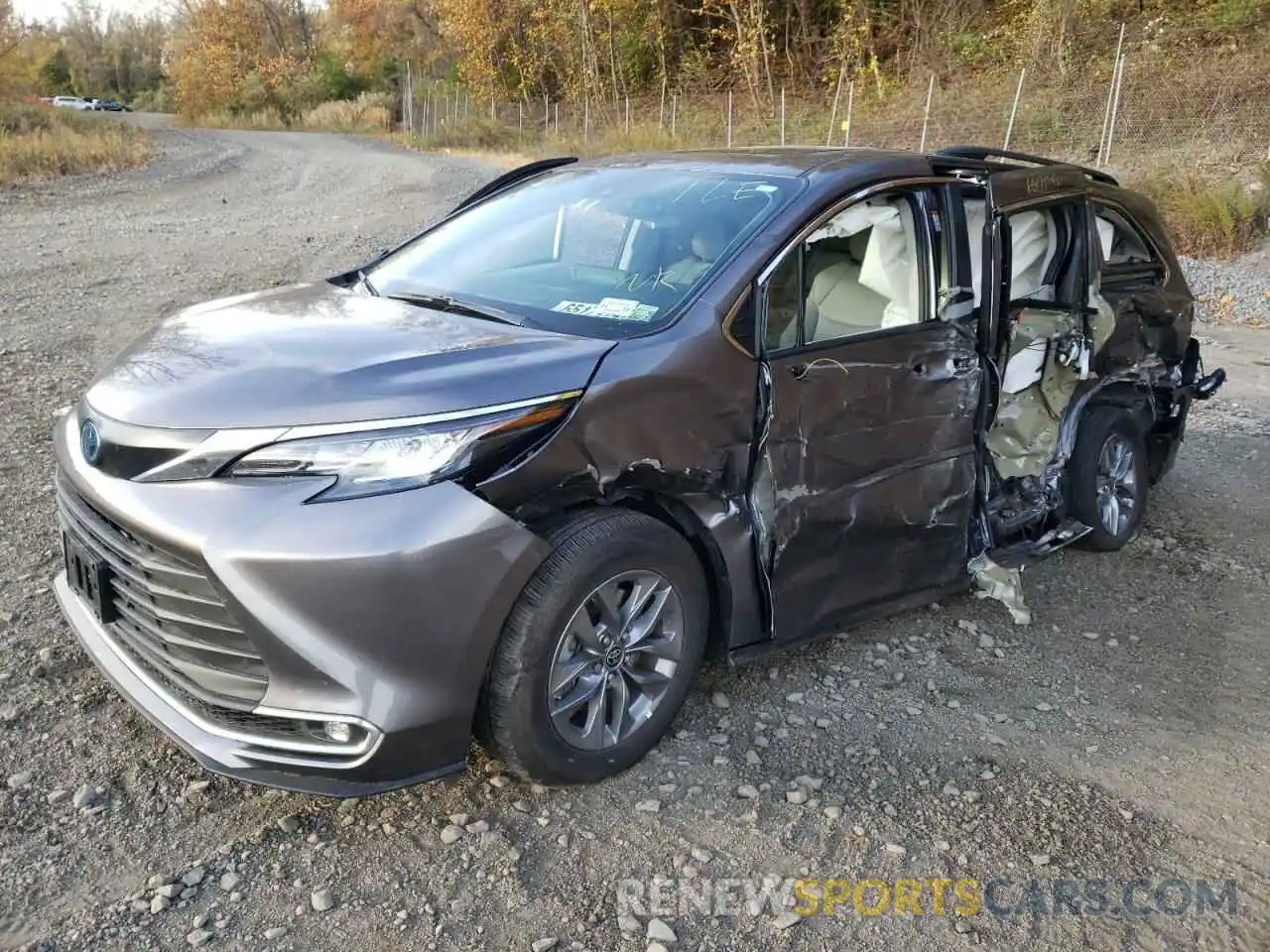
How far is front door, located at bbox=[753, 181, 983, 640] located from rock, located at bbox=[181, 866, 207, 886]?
179 centimetres

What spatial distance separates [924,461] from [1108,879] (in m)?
1.54

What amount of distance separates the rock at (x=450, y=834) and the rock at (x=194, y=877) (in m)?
0.59

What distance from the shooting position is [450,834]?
9.22 ft

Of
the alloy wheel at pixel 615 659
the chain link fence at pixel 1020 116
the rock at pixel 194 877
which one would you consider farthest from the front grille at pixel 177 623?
the chain link fence at pixel 1020 116

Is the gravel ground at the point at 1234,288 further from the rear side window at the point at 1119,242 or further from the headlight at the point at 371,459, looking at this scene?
the headlight at the point at 371,459

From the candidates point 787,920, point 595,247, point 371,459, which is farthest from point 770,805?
point 595,247

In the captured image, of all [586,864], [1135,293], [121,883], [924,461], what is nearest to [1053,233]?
[1135,293]

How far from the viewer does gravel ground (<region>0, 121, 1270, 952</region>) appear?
2537 mm

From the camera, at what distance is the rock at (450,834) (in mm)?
2787

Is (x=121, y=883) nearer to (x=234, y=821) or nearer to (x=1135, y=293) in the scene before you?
(x=234, y=821)

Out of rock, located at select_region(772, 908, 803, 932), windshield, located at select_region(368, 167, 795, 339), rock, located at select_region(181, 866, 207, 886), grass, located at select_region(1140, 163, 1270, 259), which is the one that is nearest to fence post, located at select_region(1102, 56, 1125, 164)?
grass, located at select_region(1140, 163, 1270, 259)

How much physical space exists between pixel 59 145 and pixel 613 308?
71.5ft

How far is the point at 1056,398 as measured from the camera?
4734 millimetres

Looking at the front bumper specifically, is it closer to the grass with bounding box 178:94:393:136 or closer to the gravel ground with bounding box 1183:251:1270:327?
the gravel ground with bounding box 1183:251:1270:327
